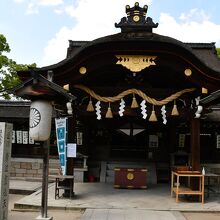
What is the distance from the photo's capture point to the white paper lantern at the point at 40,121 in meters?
8.12

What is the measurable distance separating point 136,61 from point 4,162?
538 cm

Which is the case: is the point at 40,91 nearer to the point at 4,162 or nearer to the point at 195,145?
the point at 4,162

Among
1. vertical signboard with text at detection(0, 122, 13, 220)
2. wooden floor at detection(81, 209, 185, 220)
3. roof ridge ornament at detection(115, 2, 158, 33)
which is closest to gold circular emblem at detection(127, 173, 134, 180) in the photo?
wooden floor at detection(81, 209, 185, 220)

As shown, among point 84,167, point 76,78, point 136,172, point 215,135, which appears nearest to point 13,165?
point 84,167

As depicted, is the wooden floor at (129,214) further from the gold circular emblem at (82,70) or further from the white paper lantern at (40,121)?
the gold circular emblem at (82,70)

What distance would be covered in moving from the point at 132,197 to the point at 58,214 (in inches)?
126

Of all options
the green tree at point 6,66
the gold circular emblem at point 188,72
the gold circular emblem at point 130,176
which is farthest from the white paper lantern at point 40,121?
the green tree at point 6,66

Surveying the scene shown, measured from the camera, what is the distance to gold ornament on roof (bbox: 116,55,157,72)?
11.2 m

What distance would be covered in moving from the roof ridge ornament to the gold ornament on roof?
842 millimetres

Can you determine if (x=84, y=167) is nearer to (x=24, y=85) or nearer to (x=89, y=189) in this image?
(x=89, y=189)

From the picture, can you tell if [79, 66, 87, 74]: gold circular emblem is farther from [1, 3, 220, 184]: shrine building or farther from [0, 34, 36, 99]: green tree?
[0, 34, 36, 99]: green tree

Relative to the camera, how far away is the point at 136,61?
11219 millimetres

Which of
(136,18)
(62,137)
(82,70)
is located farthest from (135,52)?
(62,137)

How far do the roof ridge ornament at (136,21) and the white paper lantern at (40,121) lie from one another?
173 inches
